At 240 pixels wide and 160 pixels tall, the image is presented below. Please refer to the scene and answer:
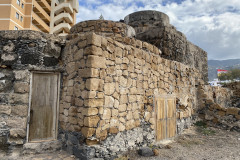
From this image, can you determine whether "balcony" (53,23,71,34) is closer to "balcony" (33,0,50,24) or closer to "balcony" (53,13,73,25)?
"balcony" (53,13,73,25)

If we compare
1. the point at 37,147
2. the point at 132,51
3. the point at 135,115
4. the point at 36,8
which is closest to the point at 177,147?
the point at 135,115

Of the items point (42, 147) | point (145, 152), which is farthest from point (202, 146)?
point (42, 147)

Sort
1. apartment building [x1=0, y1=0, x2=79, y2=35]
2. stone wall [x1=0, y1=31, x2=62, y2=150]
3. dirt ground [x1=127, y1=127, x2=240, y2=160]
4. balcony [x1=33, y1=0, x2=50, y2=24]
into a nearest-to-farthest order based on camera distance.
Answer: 1. stone wall [x1=0, y1=31, x2=62, y2=150]
2. dirt ground [x1=127, y1=127, x2=240, y2=160]
3. apartment building [x1=0, y1=0, x2=79, y2=35]
4. balcony [x1=33, y1=0, x2=50, y2=24]

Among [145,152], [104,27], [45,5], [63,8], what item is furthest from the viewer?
[63,8]

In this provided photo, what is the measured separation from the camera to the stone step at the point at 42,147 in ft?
11.6

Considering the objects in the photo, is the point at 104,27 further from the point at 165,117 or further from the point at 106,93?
the point at 165,117

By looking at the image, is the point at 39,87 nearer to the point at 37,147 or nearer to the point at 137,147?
the point at 37,147

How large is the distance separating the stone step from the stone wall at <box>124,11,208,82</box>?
483 centimetres

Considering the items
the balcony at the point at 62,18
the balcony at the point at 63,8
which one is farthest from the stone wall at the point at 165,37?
the balcony at the point at 63,8

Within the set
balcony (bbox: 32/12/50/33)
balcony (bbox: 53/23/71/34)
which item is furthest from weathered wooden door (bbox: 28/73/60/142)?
balcony (bbox: 53/23/71/34)

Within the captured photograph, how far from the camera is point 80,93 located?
3354 mm

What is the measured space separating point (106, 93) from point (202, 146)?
3366 mm

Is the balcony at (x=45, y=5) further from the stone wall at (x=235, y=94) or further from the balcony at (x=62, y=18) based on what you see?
the stone wall at (x=235, y=94)

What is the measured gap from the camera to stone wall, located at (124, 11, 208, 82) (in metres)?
6.62
